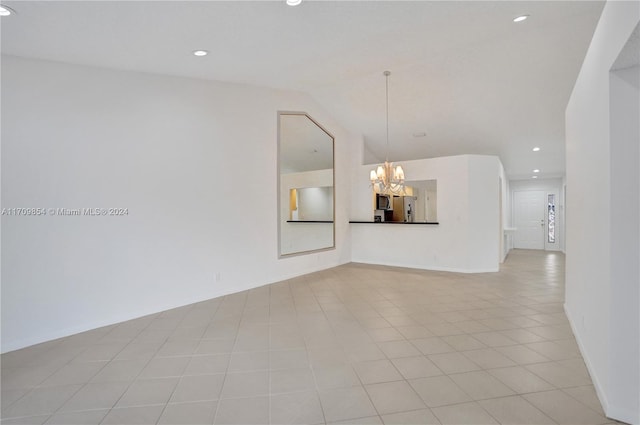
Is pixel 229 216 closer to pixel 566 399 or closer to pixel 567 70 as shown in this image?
pixel 566 399

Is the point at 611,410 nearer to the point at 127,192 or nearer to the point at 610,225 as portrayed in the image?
the point at 610,225

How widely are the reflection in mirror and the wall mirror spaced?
53.5 inches

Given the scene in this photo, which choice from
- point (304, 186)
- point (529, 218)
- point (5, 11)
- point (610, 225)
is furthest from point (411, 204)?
point (5, 11)

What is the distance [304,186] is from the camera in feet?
22.5

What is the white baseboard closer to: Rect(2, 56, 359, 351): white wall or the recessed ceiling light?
Rect(2, 56, 359, 351): white wall

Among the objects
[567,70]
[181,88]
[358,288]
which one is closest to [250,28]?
[181,88]

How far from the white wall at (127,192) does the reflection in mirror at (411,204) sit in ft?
11.0

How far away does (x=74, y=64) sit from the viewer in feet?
11.3

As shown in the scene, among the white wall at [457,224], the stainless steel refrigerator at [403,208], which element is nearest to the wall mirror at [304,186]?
the white wall at [457,224]

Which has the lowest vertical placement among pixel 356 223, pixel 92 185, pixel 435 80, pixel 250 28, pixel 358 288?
pixel 358 288

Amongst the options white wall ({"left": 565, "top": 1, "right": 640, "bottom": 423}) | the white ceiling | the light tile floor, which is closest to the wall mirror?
the white ceiling

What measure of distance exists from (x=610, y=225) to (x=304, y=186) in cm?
541

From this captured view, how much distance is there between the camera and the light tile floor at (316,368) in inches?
78.2

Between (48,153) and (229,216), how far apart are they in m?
2.21
